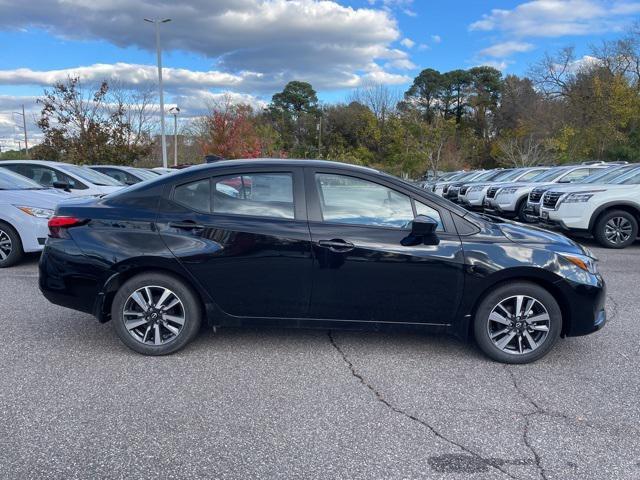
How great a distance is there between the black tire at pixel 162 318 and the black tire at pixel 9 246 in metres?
4.24

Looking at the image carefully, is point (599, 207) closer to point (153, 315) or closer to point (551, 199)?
point (551, 199)

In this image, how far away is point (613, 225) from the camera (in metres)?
9.38

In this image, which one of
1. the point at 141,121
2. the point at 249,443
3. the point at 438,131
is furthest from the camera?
the point at 438,131

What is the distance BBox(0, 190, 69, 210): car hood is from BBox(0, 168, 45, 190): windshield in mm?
409

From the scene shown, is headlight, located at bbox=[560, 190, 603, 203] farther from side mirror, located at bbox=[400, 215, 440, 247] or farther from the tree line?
the tree line

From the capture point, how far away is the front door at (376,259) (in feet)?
12.5

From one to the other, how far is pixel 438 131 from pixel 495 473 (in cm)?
3557

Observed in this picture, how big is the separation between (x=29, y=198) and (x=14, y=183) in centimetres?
89

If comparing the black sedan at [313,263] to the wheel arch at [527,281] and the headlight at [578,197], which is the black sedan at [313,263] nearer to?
the wheel arch at [527,281]

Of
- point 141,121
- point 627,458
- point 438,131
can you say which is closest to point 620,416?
point 627,458

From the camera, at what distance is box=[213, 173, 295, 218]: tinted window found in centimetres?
399

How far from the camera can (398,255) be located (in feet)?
12.5

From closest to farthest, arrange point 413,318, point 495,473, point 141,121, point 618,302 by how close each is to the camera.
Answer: point 495,473 → point 413,318 → point 618,302 → point 141,121

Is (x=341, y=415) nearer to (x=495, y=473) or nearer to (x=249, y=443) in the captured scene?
(x=249, y=443)
